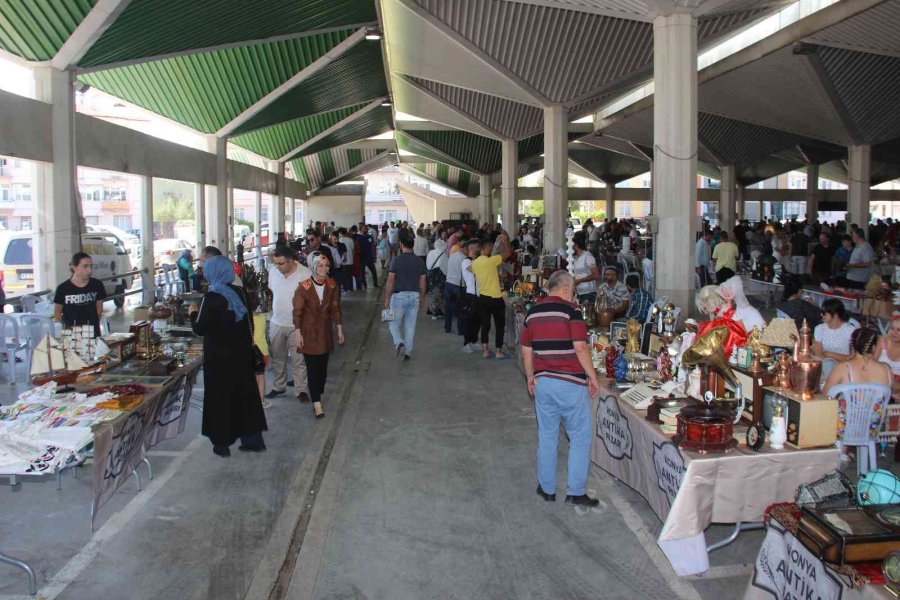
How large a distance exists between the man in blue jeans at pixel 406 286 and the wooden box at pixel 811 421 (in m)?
5.63

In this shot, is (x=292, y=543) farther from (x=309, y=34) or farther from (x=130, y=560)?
(x=309, y=34)

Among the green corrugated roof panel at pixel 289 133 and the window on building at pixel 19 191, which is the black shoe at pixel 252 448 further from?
the window on building at pixel 19 191

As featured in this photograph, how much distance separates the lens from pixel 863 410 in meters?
4.89

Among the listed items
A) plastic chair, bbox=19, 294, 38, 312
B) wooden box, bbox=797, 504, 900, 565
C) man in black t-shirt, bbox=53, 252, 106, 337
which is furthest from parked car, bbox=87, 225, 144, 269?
wooden box, bbox=797, 504, 900, 565

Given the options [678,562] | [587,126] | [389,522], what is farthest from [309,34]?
[587,126]

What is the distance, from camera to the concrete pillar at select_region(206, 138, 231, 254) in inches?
815

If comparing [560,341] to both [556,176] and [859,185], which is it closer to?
[556,176]

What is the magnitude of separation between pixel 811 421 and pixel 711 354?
68 cm

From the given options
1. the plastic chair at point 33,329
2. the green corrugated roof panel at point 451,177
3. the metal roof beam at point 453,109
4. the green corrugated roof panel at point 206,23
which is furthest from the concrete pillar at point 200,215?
the green corrugated roof panel at point 451,177

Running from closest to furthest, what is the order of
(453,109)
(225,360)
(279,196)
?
(225,360) < (453,109) < (279,196)

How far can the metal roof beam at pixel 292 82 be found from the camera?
57.2ft

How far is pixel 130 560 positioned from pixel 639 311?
18.5ft

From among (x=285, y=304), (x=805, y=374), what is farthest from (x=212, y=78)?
(x=805, y=374)

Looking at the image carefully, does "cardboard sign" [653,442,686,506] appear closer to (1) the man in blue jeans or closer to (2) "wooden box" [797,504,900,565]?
(2) "wooden box" [797,504,900,565]
